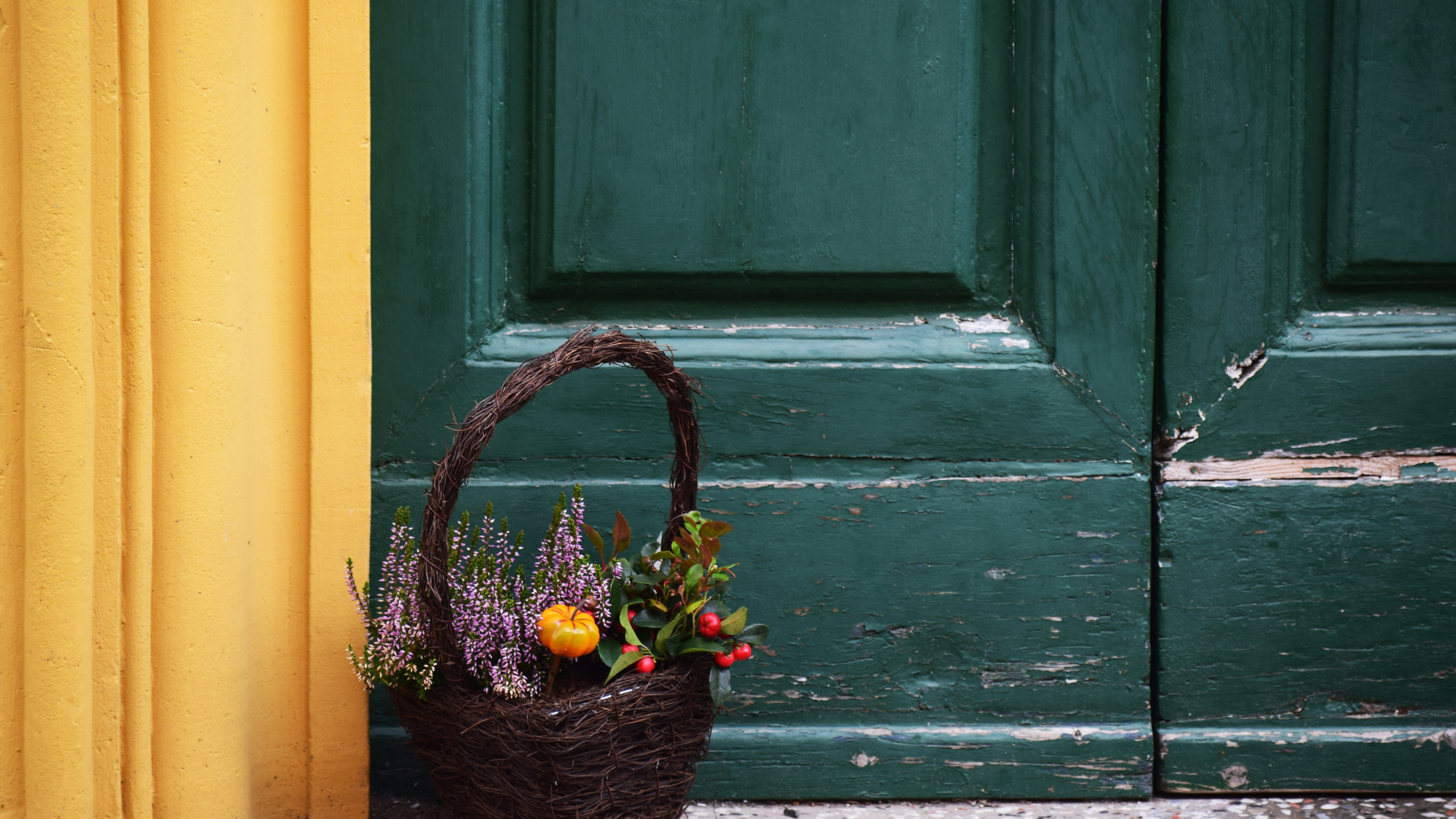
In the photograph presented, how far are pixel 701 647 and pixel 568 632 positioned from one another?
155mm

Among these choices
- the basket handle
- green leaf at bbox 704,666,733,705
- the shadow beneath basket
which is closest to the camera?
the basket handle

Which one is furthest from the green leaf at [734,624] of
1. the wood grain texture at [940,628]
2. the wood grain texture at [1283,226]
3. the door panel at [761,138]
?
the wood grain texture at [1283,226]

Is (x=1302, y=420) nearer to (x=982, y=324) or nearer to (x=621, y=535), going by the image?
(x=982, y=324)

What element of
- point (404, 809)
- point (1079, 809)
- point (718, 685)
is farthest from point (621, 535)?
point (1079, 809)

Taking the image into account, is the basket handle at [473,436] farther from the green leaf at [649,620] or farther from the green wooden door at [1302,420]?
the green wooden door at [1302,420]

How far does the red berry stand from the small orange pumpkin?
0.12m

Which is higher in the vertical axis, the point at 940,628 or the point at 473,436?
the point at 473,436

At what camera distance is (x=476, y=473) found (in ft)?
4.15

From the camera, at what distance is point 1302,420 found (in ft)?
4.23

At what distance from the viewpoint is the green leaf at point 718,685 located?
1.02 m

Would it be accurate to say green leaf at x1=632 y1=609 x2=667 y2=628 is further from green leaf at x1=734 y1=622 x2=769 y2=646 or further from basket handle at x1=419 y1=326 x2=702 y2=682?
basket handle at x1=419 y1=326 x2=702 y2=682

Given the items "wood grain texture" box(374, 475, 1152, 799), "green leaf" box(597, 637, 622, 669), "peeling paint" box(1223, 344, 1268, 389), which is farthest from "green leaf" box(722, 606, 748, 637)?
"peeling paint" box(1223, 344, 1268, 389)

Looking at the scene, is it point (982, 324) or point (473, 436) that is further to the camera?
point (982, 324)

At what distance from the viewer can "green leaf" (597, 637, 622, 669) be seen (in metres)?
1.00
